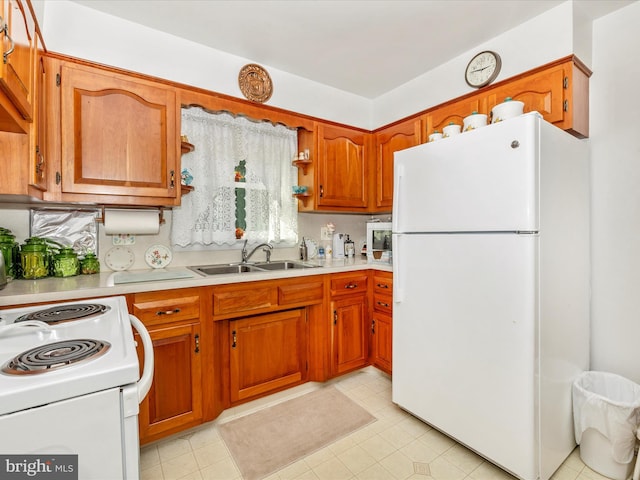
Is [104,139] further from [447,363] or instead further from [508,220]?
[447,363]

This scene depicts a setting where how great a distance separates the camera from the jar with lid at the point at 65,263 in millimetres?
1793

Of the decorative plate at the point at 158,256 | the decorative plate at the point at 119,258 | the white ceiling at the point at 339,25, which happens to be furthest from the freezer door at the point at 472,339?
the decorative plate at the point at 119,258

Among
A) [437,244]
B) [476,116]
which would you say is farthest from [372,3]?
[437,244]

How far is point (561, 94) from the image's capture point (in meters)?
1.75

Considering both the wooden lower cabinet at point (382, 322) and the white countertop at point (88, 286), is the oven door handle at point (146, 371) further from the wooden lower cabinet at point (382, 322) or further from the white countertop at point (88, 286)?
the wooden lower cabinet at point (382, 322)

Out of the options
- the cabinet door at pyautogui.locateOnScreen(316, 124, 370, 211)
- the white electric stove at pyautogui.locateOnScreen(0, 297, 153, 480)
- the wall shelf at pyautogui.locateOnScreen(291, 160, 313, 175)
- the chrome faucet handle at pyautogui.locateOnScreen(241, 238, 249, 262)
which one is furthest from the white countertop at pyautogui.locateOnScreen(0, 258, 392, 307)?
the wall shelf at pyautogui.locateOnScreen(291, 160, 313, 175)

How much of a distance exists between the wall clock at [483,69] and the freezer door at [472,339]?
4.00 feet

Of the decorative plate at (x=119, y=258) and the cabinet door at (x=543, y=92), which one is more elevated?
the cabinet door at (x=543, y=92)

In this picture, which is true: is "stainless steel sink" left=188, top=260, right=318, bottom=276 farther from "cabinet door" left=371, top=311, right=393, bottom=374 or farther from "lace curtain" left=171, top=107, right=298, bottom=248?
"cabinet door" left=371, top=311, right=393, bottom=374

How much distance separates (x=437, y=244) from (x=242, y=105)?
166 cm

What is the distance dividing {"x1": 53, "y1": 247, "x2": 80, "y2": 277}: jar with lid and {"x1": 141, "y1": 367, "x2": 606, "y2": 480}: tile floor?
1080 millimetres

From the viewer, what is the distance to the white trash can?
56.6 inches

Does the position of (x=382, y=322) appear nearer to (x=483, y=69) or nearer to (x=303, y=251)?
Answer: (x=303, y=251)

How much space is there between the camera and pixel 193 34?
6.70 ft
